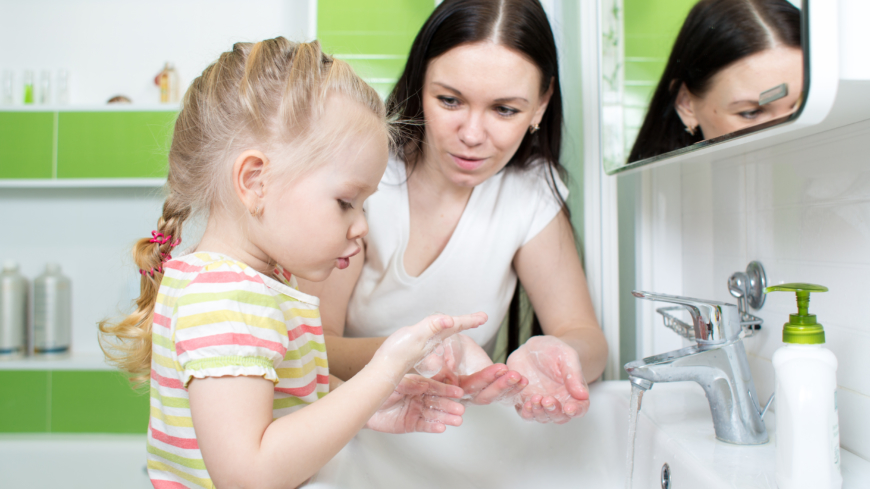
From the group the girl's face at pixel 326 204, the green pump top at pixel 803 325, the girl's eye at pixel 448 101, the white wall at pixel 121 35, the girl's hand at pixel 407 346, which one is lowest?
A: the girl's hand at pixel 407 346

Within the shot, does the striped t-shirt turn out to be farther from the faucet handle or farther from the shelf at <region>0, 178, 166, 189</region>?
the shelf at <region>0, 178, 166, 189</region>

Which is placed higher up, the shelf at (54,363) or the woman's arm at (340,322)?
the woman's arm at (340,322)

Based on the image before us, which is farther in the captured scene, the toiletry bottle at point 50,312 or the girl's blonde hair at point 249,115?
the toiletry bottle at point 50,312

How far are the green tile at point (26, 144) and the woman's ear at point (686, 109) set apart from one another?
1.84m

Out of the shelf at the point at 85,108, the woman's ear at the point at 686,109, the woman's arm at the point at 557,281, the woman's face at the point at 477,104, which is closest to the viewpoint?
the woman's ear at the point at 686,109

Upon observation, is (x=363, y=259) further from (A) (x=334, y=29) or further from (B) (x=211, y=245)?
(A) (x=334, y=29)

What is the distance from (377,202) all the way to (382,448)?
452mm

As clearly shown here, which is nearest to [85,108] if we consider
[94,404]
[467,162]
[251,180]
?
[94,404]

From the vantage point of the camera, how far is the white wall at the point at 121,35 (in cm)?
202

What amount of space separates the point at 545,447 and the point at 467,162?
0.47 metres

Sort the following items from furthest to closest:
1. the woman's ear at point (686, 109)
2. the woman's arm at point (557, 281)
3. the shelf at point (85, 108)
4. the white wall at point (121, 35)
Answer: the white wall at point (121, 35) → the shelf at point (85, 108) → the woman's arm at point (557, 281) → the woman's ear at point (686, 109)

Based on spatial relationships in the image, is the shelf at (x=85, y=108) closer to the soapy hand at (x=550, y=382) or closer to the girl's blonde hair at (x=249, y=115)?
the girl's blonde hair at (x=249, y=115)

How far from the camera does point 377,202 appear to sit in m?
1.09

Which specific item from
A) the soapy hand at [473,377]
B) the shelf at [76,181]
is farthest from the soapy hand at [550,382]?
the shelf at [76,181]
